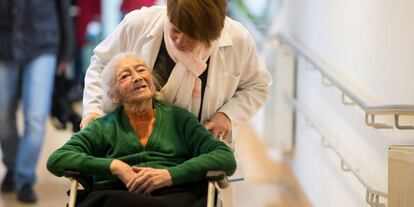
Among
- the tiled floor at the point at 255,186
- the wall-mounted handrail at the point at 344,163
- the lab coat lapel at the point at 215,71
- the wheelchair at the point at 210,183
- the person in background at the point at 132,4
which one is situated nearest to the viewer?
the wheelchair at the point at 210,183

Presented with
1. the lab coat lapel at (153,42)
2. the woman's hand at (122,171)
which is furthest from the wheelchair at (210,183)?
the lab coat lapel at (153,42)

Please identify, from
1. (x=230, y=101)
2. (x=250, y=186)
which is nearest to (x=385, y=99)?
(x=230, y=101)

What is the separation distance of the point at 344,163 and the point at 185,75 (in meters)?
1.07

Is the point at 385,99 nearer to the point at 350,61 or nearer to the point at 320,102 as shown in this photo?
the point at 350,61

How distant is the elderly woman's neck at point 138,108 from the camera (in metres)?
3.02

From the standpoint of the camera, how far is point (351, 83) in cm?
389

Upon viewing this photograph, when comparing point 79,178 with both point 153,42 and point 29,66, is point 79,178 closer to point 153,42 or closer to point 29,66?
point 153,42

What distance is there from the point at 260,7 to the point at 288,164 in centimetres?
237

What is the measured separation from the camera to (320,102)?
4.69 m

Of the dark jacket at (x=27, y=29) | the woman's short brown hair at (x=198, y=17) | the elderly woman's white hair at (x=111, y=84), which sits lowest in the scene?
the elderly woman's white hair at (x=111, y=84)

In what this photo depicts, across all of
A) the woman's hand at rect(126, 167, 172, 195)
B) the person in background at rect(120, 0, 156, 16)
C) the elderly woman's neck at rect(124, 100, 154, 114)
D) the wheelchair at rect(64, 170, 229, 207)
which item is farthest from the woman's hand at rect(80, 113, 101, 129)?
the person in background at rect(120, 0, 156, 16)

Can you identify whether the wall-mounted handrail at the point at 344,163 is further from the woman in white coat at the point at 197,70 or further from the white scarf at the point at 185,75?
the white scarf at the point at 185,75

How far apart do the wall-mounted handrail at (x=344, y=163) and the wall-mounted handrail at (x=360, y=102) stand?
0.23 m

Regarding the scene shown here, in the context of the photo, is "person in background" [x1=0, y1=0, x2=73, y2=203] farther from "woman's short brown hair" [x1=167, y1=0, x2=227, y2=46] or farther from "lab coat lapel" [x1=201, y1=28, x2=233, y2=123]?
"woman's short brown hair" [x1=167, y1=0, x2=227, y2=46]
